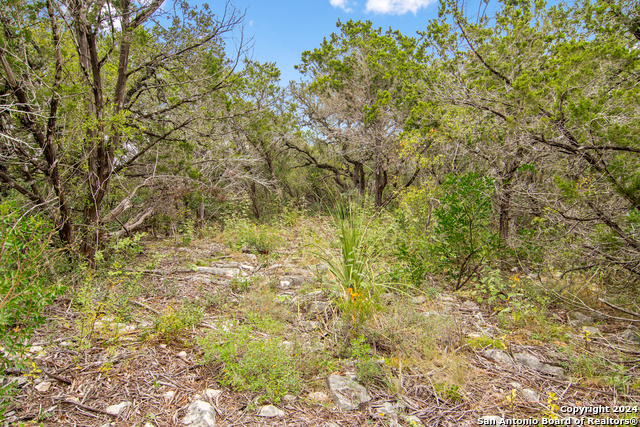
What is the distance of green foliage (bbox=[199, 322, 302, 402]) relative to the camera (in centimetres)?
236

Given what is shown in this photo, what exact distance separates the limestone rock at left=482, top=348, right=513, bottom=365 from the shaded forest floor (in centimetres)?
2

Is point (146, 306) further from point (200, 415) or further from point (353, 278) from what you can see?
point (353, 278)

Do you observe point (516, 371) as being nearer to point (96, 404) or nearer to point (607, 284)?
point (607, 284)

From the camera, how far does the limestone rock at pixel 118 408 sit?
6.91 feet

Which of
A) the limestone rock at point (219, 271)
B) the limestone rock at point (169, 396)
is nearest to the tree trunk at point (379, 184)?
the limestone rock at point (219, 271)

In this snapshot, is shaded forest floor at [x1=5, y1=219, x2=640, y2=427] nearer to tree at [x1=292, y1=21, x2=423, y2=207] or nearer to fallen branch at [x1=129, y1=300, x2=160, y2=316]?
fallen branch at [x1=129, y1=300, x2=160, y2=316]

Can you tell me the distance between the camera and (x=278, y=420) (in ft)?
7.15

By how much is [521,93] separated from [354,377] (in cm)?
308

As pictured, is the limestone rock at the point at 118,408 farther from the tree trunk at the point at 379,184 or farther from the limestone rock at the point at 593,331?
the tree trunk at the point at 379,184

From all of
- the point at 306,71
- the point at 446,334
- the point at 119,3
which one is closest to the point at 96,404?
the point at 446,334

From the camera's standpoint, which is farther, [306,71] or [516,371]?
[306,71]

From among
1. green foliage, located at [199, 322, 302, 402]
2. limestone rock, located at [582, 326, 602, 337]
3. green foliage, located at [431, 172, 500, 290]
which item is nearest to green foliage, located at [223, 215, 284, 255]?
green foliage, located at [431, 172, 500, 290]

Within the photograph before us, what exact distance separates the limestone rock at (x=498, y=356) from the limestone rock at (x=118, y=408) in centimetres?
277

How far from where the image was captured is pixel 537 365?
Answer: 2.69 metres
